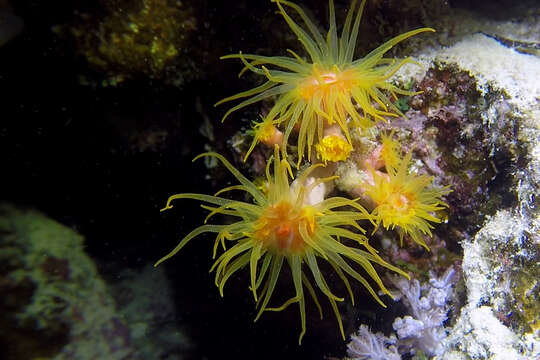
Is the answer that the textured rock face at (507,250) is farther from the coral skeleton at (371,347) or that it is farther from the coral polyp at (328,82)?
the coral polyp at (328,82)

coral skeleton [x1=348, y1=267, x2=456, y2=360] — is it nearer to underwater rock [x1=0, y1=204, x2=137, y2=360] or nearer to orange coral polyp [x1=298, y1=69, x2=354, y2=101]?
orange coral polyp [x1=298, y1=69, x2=354, y2=101]

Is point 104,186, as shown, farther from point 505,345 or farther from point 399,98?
point 505,345

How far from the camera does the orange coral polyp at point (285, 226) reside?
102 inches

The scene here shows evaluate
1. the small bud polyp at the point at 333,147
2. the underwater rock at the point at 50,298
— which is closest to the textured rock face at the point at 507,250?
the small bud polyp at the point at 333,147

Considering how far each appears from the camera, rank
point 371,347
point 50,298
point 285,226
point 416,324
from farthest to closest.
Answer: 1. point 50,298
2. point 371,347
3. point 416,324
4. point 285,226

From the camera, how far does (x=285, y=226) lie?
2605mm

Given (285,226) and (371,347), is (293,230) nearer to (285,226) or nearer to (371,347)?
(285,226)

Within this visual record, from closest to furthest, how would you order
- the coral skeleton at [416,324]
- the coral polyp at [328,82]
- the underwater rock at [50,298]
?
the coral polyp at [328,82] → the coral skeleton at [416,324] → the underwater rock at [50,298]

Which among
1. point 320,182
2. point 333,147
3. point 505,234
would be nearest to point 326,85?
point 333,147

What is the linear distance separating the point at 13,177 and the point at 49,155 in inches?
17.7

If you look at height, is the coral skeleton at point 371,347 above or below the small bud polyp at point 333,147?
below

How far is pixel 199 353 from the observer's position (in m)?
4.77

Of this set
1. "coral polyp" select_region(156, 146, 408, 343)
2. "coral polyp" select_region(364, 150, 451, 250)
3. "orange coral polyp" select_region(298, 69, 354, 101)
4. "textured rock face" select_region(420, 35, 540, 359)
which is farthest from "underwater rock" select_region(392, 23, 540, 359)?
"orange coral polyp" select_region(298, 69, 354, 101)

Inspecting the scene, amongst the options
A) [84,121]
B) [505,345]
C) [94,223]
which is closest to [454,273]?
[505,345]
